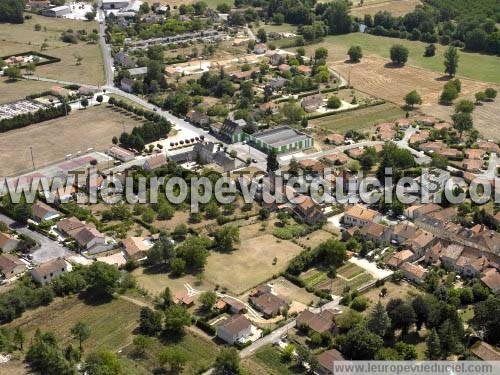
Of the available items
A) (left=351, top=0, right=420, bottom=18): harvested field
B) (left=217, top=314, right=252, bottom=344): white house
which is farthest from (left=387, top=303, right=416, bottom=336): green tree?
(left=351, top=0, right=420, bottom=18): harvested field

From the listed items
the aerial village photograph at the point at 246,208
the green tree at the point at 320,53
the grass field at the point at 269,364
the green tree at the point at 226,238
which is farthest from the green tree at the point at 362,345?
the green tree at the point at 320,53

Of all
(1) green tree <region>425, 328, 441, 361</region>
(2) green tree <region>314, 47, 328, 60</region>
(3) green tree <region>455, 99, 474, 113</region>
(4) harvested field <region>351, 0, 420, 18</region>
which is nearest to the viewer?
(1) green tree <region>425, 328, 441, 361</region>

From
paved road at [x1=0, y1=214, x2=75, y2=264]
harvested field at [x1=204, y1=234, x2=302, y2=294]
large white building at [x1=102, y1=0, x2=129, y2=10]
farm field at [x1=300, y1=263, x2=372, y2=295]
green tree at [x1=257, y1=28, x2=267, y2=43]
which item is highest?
large white building at [x1=102, y1=0, x2=129, y2=10]

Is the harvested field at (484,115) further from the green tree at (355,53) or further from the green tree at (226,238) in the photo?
the green tree at (226,238)

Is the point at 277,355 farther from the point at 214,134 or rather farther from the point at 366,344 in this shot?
the point at 214,134

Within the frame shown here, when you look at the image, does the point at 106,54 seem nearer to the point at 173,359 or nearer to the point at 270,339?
the point at 270,339

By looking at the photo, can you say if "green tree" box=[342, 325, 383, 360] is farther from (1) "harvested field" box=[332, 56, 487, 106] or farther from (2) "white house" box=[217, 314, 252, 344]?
(1) "harvested field" box=[332, 56, 487, 106]
